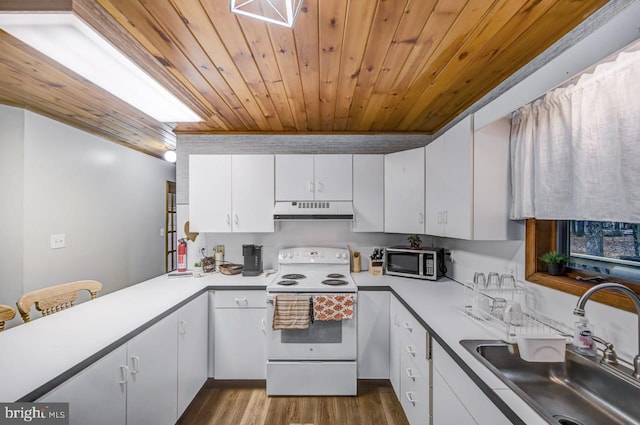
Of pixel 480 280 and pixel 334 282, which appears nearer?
pixel 480 280

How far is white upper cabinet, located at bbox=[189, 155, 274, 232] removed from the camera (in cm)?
285

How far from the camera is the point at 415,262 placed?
2.70m

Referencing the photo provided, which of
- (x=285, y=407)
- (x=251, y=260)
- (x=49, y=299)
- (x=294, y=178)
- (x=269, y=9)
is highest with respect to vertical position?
(x=269, y=9)

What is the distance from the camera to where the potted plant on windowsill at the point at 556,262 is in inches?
61.5

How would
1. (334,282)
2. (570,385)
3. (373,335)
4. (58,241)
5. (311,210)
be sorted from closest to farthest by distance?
1. (570,385)
2. (373,335)
3. (334,282)
4. (311,210)
5. (58,241)

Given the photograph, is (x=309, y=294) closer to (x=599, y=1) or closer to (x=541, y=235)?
(x=541, y=235)

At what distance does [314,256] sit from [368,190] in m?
0.84

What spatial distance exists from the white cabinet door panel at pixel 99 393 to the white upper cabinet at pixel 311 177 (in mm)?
1780

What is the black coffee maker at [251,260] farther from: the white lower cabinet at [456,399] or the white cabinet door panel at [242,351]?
the white lower cabinet at [456,399]

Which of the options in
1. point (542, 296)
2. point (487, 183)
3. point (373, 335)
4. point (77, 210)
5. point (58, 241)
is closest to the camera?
point (542, 296)

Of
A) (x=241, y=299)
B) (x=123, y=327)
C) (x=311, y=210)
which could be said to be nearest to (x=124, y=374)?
(x=123, y=327)

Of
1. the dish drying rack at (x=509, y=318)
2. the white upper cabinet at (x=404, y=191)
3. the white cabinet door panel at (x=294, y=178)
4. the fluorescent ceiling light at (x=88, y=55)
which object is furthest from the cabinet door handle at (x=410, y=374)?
the fluorescent ceiling light at (x=88, y=55)

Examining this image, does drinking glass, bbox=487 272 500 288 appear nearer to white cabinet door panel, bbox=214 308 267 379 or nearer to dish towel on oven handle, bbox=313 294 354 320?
dish towel on oven handle, bbox=313 294 354 320

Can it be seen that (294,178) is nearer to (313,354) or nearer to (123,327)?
(313,354)
